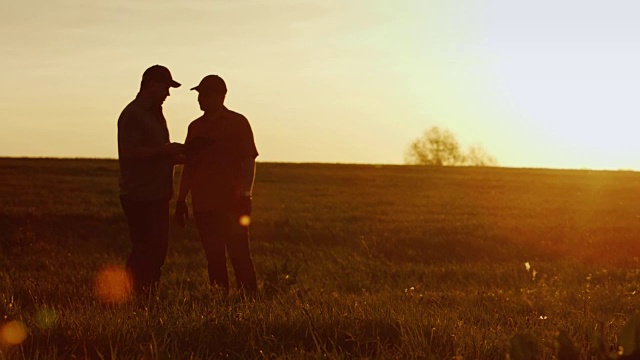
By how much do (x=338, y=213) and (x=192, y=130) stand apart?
13.3m

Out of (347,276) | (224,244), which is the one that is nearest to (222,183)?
(224,244)

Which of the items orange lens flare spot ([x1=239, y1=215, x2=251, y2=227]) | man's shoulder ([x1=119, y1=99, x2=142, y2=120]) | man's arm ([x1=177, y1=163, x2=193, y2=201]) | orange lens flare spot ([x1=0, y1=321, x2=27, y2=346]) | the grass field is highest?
man's shoulder ([x1=119, y1=99, x2=142, y2=120])

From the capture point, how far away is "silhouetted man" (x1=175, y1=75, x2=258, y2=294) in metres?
7.47

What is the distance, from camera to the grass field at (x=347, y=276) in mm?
3926

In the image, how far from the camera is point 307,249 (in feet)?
45.8

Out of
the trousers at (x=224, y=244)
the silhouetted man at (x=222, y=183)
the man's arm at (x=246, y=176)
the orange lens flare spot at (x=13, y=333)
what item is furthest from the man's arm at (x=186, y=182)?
the orange lens flare spot at (x=13, y=333)

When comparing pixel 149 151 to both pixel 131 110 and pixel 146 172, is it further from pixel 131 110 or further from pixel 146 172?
pixel 131 110

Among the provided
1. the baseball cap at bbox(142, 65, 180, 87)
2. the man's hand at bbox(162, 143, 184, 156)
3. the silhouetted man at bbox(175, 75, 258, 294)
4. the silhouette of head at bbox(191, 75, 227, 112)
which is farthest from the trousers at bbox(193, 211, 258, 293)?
the baseball cap at bbox(142, 65, 180, 87)

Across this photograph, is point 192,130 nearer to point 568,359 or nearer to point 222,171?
point 222,171

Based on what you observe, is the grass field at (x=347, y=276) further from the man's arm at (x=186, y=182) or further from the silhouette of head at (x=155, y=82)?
the silhouette of head at (x=155, y=82)

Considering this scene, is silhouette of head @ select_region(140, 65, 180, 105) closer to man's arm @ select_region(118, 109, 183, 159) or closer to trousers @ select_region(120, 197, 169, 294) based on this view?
man's arm @ select_region(118, 109, 183, 159)

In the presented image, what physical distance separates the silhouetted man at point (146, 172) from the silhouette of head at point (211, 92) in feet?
1.34

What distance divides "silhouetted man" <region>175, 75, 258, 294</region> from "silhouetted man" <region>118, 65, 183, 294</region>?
457 millimetres

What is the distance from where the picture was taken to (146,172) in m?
6.97
